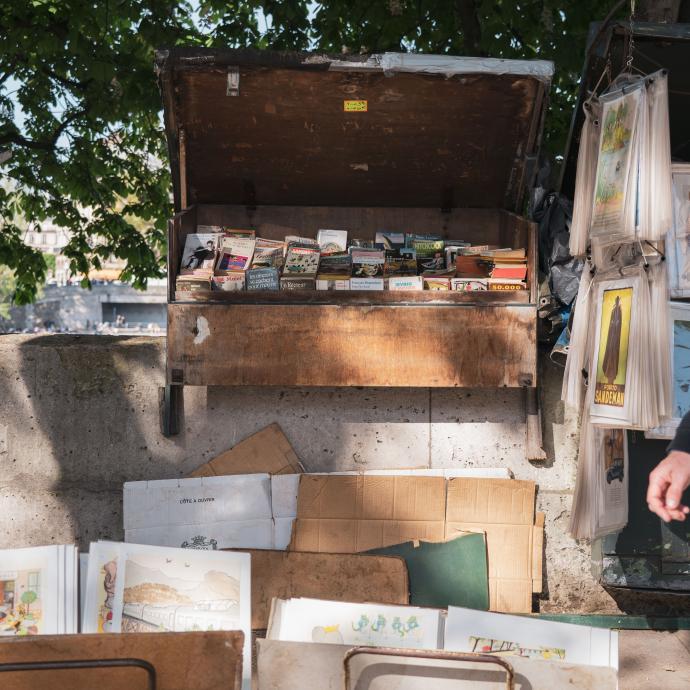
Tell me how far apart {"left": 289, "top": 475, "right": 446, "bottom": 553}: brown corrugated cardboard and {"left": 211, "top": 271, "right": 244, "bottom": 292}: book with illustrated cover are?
2.81ft

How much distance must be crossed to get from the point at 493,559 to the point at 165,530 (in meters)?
1.36

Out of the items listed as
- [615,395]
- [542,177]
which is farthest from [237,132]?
[615,395]

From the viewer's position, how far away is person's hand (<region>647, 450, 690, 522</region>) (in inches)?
75.7

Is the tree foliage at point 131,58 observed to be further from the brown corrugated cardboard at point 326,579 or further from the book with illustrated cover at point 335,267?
the brown corrugated cardboard at point 326,579

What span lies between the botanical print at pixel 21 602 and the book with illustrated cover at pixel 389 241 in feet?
6.62

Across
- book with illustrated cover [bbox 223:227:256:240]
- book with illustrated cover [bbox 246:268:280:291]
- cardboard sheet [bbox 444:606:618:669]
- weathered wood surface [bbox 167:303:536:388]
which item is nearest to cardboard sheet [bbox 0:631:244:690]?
cardboard sheet [bbox 444:606:618:669]

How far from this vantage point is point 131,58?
5.64 m

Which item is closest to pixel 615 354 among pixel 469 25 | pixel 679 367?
pixel 679 367

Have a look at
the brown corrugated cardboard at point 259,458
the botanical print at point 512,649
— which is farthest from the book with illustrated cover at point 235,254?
the botanical print at point 512,649

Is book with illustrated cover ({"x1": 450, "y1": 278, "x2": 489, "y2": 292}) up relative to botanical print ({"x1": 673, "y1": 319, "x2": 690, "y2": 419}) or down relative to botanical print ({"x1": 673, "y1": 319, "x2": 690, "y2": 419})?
up

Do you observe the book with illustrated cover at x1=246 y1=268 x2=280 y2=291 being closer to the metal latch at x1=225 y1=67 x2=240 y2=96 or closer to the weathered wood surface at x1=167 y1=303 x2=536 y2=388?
the weathered wood surface at x1=167 y1=303 x2=536 y2=388

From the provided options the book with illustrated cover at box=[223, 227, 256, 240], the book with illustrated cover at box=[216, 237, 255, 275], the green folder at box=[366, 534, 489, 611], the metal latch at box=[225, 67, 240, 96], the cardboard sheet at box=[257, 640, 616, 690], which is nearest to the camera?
the cardboard sheet at box=[257, 640, 616, 690]

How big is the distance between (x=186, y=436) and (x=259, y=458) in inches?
13.1

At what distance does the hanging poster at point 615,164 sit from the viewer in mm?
2691
